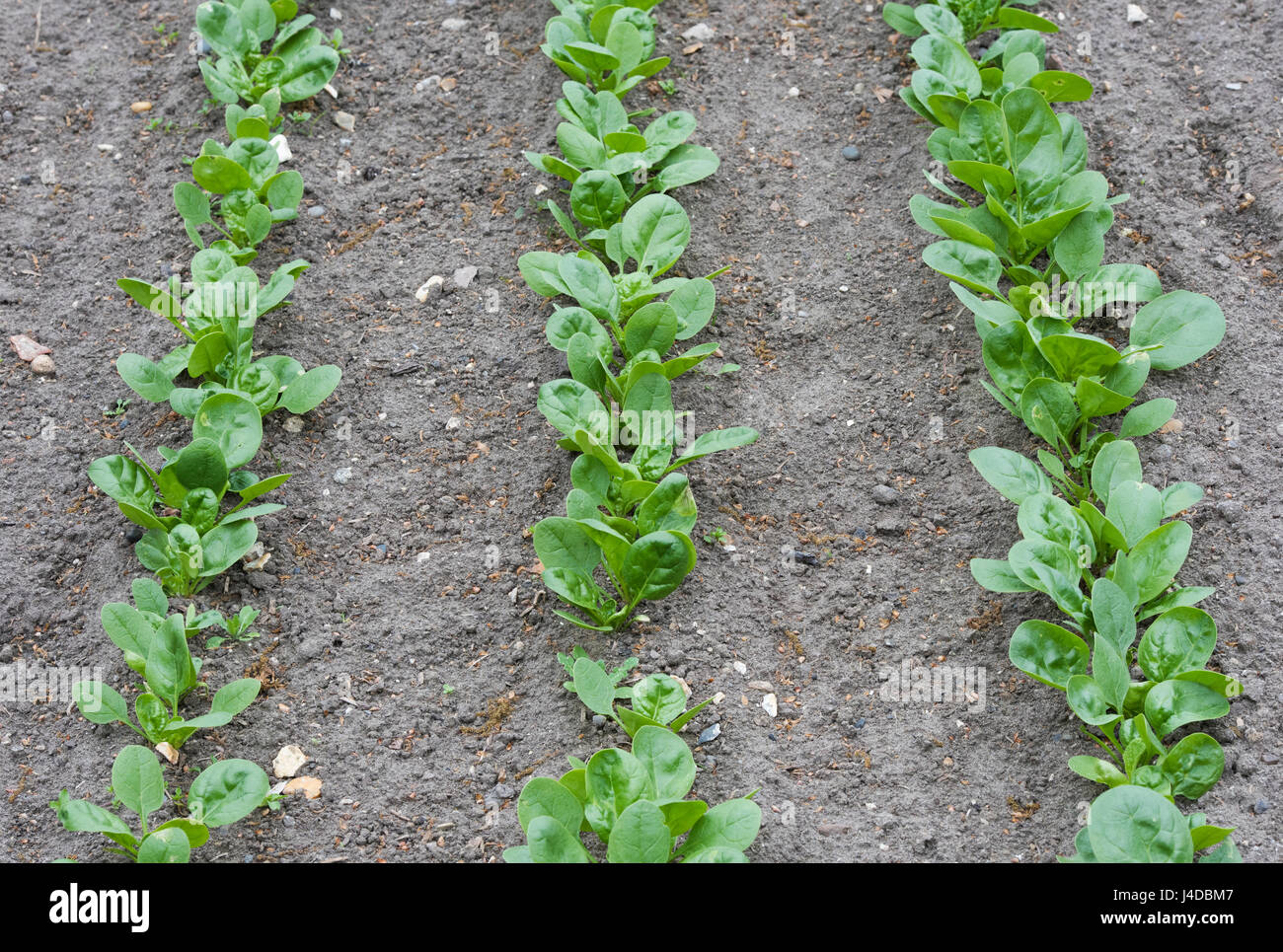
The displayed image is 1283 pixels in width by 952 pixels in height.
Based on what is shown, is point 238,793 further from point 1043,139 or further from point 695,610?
point 1043,139

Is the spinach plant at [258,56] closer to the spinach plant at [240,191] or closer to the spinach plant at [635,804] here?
the spinach plant at [240,191]

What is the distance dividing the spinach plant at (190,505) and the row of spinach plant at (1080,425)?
1.90 meters

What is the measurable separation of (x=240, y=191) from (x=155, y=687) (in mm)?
1859

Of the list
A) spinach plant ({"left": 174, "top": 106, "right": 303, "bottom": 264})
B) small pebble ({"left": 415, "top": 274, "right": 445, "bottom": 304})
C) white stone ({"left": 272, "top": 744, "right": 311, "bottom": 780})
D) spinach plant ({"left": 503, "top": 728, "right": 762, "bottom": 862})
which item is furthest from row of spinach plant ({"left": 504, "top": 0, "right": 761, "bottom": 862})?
spinach plant ({"left": 174, "top": 106, "right": 303, "bottom": 264})

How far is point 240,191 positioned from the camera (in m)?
3.94

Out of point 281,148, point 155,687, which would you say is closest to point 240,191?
point 281,148

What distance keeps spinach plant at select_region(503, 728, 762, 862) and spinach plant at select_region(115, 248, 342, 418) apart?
1482mm

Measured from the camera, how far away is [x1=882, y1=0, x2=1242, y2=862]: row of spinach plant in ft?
8.35

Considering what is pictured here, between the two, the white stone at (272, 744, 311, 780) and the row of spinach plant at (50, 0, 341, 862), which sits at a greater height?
the row of spinach plant at (50, 0, 341, 862)

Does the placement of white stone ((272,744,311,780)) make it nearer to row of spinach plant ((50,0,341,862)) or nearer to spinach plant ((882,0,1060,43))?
row of spinach plant ((50,0,341,862))

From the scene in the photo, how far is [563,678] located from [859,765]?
0.73m

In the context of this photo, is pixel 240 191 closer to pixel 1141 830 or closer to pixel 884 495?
pixel 884 495
